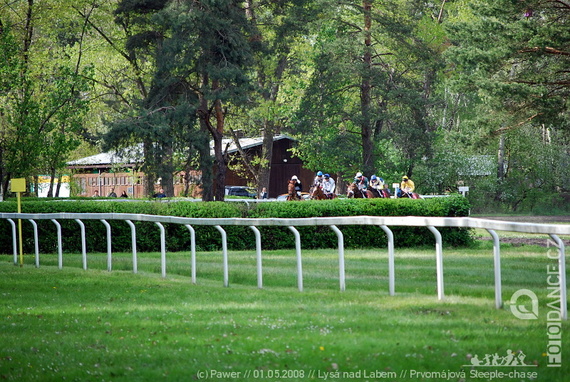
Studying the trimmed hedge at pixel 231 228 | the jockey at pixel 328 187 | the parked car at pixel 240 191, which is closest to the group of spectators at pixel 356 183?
the jockey at pixel 328 187

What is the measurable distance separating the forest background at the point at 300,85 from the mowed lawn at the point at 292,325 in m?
18.2

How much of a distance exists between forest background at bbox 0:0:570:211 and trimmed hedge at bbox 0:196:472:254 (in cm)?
796

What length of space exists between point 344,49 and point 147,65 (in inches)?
391

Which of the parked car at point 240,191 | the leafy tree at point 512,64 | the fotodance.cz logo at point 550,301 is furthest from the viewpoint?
the parked car at point 240,191

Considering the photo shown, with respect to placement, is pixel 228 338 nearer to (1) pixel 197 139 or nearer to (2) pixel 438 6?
(1) pixel 197 139

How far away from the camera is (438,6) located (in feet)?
197

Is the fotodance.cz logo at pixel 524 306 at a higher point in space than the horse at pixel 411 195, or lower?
lower

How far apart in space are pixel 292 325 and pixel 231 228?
12.9m

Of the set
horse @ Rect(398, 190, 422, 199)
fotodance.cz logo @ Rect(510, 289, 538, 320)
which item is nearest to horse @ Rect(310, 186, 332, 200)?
horse @ Rect(398, 190, 422, 199)

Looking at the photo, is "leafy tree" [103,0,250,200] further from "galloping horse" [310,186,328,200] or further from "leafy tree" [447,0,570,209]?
"leafy tree" [447,0,570,209]

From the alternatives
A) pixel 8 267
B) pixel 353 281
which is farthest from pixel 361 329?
pixel 8 267

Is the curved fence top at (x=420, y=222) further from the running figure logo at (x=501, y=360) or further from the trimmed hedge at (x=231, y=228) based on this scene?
the trimmed hedge at (x=231, y=228)

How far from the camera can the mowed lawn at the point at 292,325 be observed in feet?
21.5

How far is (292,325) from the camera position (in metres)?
8.50
